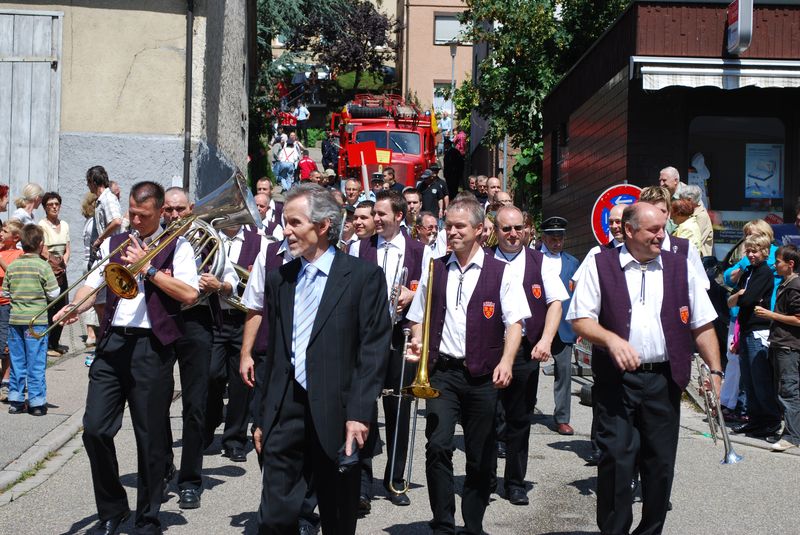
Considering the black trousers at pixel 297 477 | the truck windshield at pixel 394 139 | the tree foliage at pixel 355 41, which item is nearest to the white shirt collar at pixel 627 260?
the black trousers at pixel 297 477

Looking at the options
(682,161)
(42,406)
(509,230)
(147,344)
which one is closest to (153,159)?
(42,406)

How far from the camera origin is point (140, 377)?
6426 mm

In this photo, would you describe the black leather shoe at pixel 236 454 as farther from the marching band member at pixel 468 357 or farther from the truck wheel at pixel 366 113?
the truck wheel at pixel 366 113

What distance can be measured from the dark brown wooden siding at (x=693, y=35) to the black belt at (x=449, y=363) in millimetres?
8530

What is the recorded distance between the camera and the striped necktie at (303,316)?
513cm

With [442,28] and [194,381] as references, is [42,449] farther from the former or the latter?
[442,28]

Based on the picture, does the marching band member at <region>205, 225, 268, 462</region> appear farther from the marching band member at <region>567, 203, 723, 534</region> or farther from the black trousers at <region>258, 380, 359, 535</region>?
the black trousers at <region>258, 380, 359, 535</region>

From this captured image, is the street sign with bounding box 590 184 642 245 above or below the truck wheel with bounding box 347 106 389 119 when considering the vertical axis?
below

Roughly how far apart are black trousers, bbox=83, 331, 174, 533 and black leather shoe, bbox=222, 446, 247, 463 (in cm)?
250

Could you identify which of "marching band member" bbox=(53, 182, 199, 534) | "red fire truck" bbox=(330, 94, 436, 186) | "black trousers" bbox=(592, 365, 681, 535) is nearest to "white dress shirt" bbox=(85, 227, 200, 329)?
"marching band member" bbox=(53, 182, 199, 534)

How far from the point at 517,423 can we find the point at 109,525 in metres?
2.87

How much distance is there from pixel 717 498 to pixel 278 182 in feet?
85.4

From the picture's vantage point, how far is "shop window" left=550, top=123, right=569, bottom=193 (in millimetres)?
20016

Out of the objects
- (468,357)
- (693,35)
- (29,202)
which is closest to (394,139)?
(693,35)
